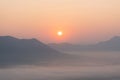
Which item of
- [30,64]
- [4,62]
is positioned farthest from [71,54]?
[4,62]

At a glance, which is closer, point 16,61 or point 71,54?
point 16,61

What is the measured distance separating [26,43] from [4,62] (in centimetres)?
500

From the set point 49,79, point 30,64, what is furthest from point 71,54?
point 49,79

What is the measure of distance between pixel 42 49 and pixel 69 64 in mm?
5472

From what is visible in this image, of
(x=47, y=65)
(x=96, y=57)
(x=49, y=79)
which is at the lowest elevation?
(x=49, y=79)

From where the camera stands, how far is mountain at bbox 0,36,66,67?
66312 millimetres

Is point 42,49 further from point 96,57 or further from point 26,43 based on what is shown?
point 96,57

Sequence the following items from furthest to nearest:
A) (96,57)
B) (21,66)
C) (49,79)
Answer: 1. (96,57)
2. (21,66)
3. (49,79)

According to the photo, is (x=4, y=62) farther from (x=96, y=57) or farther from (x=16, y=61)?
(x=96, y=57)

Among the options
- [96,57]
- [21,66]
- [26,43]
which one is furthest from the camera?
[96,57]

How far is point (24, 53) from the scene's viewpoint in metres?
68.5

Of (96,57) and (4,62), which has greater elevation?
(96,57)

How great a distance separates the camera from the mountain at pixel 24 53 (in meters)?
66.3

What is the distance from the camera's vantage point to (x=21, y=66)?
7025cm
